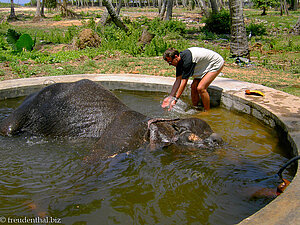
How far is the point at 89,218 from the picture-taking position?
105 inches

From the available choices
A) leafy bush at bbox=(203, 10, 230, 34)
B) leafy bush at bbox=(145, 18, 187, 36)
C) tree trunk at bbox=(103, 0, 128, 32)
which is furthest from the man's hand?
leafy bush at bbox=(203, 10, 230, 34)

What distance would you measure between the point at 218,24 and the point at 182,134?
15.8 metres

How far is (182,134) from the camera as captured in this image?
3.71 m

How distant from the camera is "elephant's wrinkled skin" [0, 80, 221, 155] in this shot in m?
3.67

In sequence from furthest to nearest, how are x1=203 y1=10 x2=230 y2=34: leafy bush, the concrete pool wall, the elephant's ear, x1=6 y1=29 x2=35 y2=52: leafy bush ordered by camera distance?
x1=203 y1=10 x2=230 y2=34: leafy bush → x1=6 y1=29 x2=35 y2=52: leafy bush → the elephant's ear → the concrete pool wall

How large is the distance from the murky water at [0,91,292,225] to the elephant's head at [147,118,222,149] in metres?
0.15

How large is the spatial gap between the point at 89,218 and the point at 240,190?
1595mm

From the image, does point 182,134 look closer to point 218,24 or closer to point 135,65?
point 135,65

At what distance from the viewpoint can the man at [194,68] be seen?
496cm

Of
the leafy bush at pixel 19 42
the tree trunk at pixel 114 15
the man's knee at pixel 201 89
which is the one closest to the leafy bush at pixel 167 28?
the tree trunk at pixel 114 15

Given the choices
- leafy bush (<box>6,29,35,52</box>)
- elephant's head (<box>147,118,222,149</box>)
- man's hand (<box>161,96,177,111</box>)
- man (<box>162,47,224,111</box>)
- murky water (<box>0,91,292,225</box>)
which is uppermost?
leafy bush (<box>6,29,35,52</box>)

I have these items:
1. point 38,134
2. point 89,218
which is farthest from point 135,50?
point 89,218

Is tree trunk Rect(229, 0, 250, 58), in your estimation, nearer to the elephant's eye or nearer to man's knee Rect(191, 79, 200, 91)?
man's knee Rect(191, 79, 200, 91)

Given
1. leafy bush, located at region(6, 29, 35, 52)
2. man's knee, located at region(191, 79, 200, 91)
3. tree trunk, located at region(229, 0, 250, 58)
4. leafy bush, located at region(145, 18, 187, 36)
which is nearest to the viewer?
man's knee, located at region(191, 79, 200, 91)
